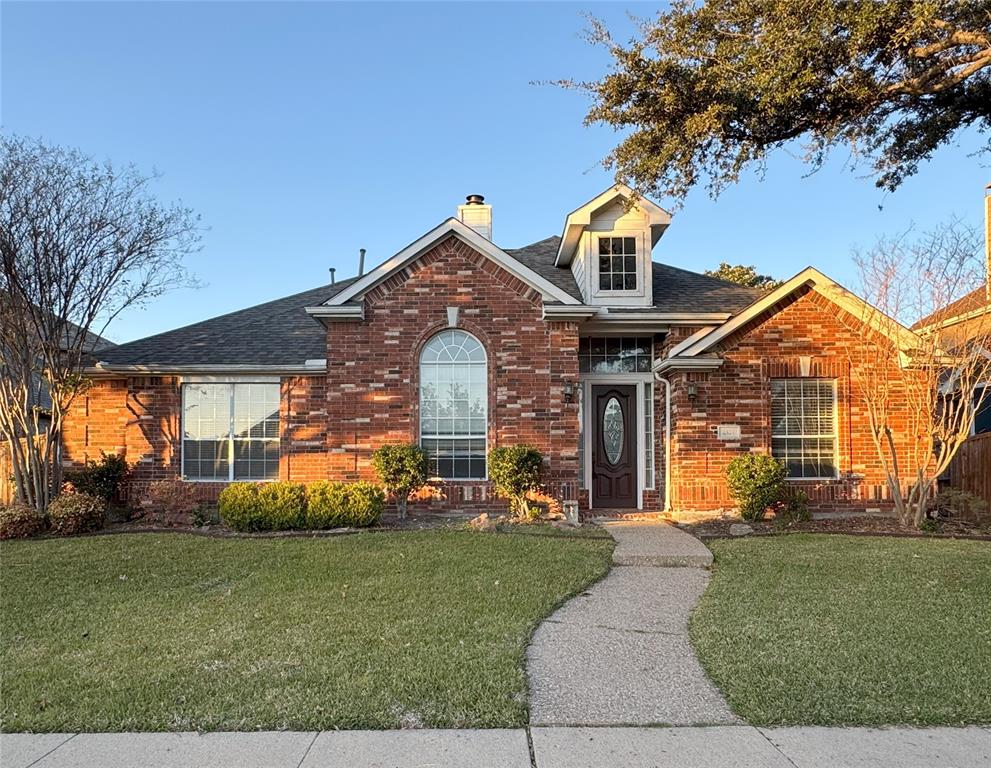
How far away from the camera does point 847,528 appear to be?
10.9 m

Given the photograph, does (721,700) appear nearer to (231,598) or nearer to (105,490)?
(231,598)

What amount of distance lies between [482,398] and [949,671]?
327 inches

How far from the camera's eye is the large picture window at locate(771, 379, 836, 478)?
12344 millimetres

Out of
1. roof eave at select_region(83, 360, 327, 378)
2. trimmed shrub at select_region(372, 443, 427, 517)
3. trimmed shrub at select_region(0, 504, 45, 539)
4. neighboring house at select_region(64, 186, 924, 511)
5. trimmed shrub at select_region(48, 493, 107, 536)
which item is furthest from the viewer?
roof eave at select_region(83, 360, 327, 378)

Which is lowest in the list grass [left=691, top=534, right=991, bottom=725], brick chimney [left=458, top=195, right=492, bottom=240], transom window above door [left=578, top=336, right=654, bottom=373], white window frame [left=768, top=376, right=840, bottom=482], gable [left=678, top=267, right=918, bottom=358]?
grass [left=691, top=534, right=991, bottom=725]

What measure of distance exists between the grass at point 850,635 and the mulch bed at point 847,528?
1.35 metres

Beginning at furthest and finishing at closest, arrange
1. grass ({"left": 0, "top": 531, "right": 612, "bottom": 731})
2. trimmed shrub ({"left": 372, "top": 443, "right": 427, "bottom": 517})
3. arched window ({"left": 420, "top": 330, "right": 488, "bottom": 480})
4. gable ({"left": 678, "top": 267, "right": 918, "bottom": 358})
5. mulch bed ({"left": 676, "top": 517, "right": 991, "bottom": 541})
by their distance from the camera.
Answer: arched window ({"left": 420, "top": 330, "right": 488, "bottom": 480}) < gable ({"left": 678, "top": 267, "right": 918, "bottom": 358}) < trimmed shrub ({"left": 372, "top": 443, "right": 427, "bottom": 517}) < mulch bed ({"left": 676, "top": 517, "right": 991, "bottom": 541}) < grass ({"left": 0, "top": 531, "right": 612, "bottom": 731})

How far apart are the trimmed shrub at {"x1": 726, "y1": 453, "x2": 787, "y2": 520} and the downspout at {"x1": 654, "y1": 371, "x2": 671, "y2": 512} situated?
123 centimetres

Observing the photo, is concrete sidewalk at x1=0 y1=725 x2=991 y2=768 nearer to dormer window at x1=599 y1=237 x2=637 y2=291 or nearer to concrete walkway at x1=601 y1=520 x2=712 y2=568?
concrete walkway at x1=601 y1=520 x2=712 y2=568

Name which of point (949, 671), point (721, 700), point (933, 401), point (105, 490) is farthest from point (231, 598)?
point (933, 401)

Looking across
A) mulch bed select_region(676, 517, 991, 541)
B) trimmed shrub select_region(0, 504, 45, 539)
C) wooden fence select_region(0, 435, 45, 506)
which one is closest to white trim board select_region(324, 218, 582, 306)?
mulch bed select_region(676, 517, 991, 541)

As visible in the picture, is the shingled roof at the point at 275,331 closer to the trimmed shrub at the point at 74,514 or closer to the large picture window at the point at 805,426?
the large picture window at the point at 805,426

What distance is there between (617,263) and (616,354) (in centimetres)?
171

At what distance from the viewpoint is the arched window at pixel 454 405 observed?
1220 centimetres
